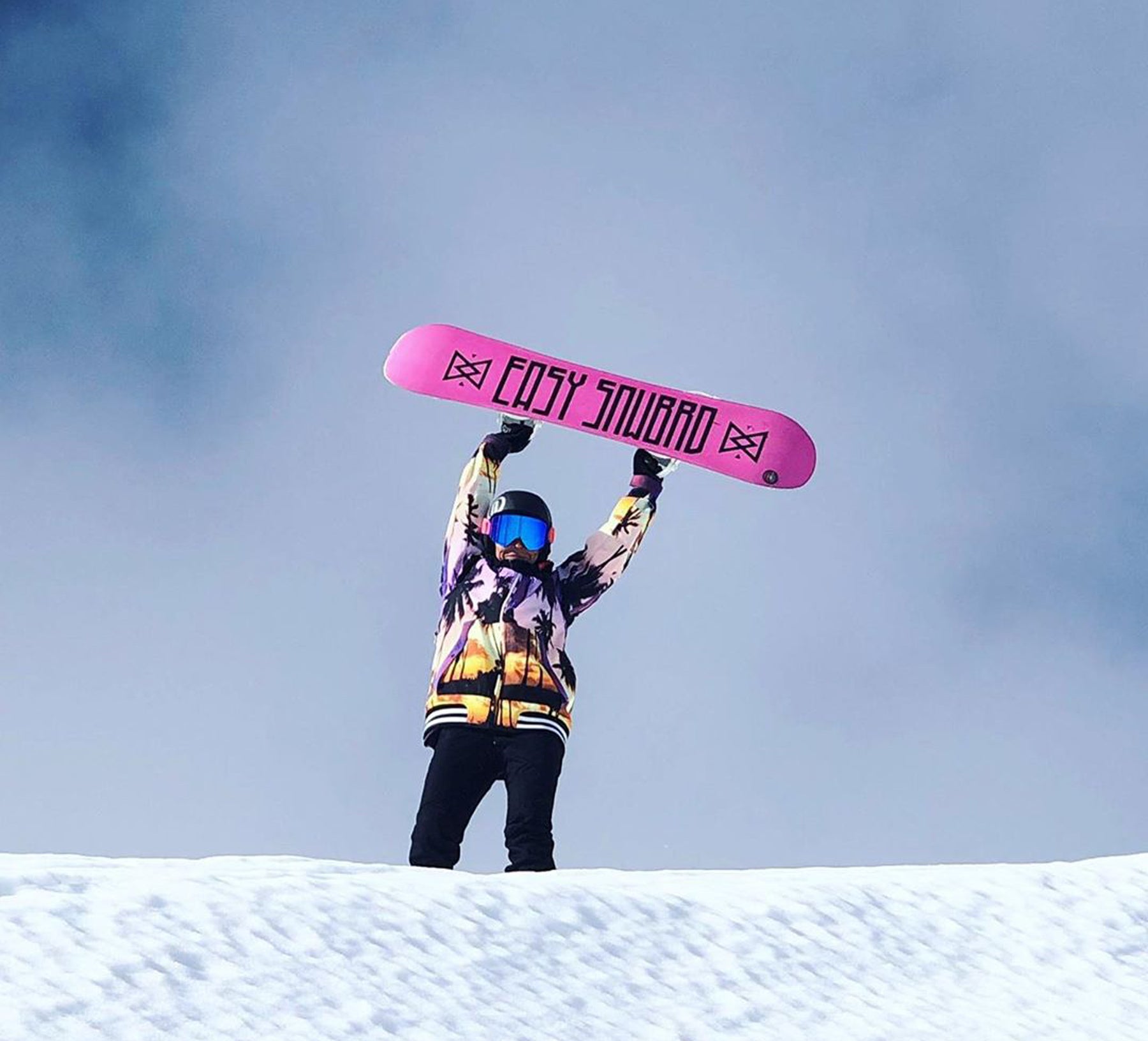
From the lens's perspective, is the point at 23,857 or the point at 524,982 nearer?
the point at 524,982

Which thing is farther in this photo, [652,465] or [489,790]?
[652,465]

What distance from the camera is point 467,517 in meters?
6.65

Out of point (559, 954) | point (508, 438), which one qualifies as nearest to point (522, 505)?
point (508, 438)

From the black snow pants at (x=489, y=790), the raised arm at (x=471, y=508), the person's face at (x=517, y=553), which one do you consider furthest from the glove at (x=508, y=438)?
the black snow pants at (x=489, y=790)

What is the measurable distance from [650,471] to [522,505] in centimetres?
106

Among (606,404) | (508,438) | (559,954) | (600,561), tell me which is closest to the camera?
(559,954)

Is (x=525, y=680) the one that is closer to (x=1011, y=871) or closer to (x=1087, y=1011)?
(x=1011, y=871)

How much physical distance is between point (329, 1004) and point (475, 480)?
3.50 meters

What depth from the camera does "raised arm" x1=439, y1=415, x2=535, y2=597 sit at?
21.6ft

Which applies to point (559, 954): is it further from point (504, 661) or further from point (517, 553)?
point (517, 553)

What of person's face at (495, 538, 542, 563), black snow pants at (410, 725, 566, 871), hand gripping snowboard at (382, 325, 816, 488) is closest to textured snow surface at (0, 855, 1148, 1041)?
black snow pants at (410, 725, 566, 871)

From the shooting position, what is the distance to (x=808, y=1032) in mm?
3820

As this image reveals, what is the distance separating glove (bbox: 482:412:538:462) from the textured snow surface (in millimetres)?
2544

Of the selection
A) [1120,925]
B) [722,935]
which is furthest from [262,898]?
[1120,925]
